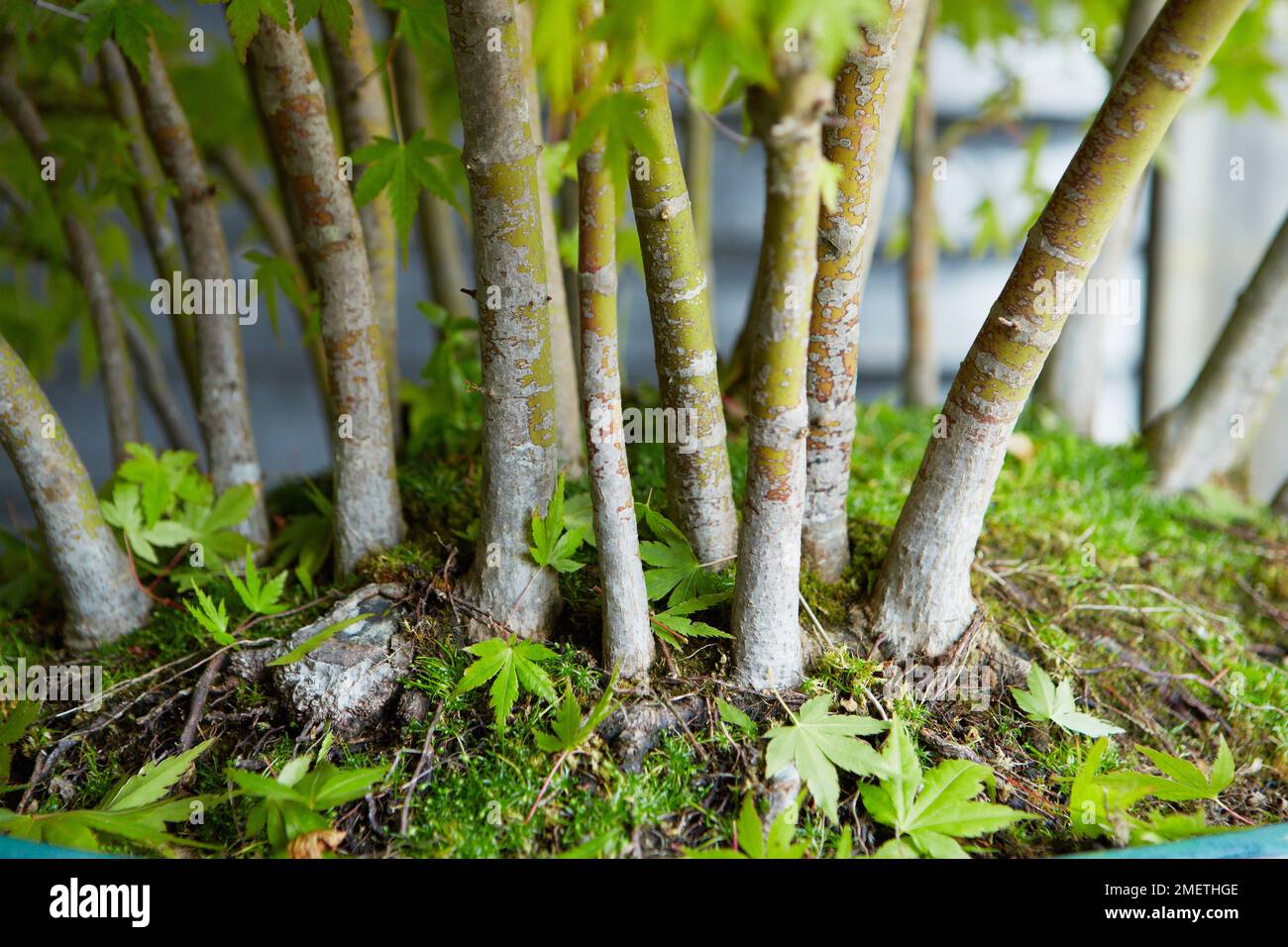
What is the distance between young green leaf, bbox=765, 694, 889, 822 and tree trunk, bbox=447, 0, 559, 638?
0.33m

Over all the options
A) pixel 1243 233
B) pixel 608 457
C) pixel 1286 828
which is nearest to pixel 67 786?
pixel 608 457

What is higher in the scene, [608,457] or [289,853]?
[608,457]

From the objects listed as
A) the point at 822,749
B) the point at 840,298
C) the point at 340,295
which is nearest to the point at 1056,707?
the point at 822,749

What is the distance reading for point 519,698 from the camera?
39.2 inches

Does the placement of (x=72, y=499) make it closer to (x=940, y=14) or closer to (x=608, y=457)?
(x=608, y=457)

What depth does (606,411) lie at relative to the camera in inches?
36.3

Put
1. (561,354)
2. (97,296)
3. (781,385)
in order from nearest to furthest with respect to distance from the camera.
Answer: (781,385) → (561,354) → (97,296)

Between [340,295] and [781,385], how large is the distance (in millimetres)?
628

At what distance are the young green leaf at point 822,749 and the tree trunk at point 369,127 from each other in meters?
0.77

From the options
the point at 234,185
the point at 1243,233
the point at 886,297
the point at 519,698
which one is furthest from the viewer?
the point at 886,297

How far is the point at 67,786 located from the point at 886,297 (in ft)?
8.91

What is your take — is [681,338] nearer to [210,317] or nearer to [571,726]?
[571,726]
